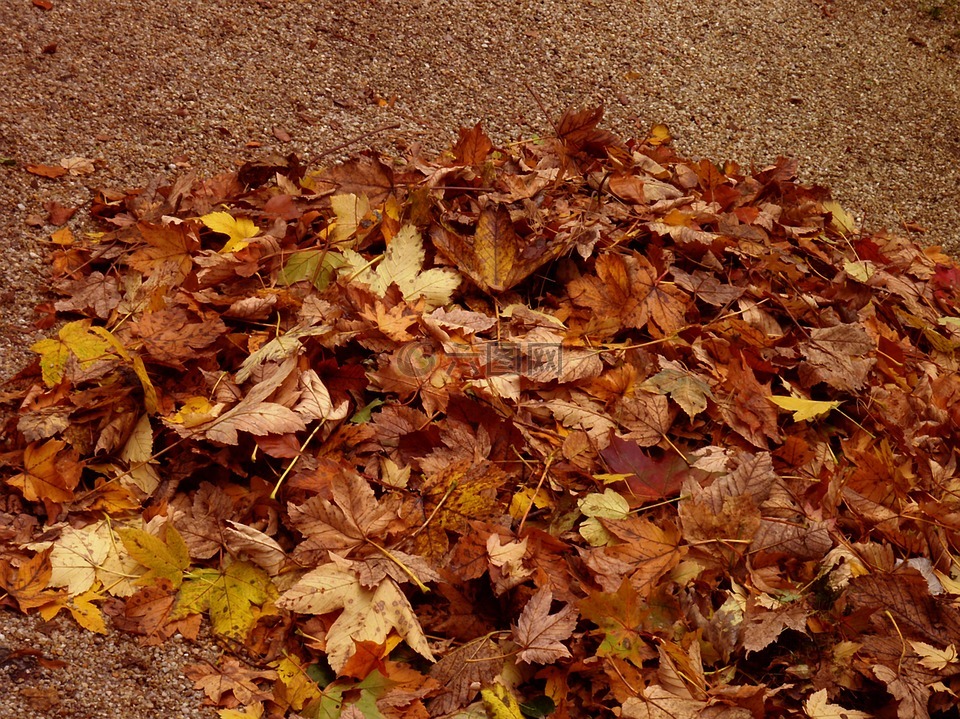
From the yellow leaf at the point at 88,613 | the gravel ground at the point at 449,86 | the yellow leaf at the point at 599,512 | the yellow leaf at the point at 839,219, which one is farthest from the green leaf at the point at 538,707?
the yellow leaf at the point at 839,219

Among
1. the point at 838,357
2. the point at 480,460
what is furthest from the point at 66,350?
the point at 838,357

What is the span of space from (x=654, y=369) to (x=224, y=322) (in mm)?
869

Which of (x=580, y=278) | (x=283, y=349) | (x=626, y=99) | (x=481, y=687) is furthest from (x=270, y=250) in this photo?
(x=626, y=99)

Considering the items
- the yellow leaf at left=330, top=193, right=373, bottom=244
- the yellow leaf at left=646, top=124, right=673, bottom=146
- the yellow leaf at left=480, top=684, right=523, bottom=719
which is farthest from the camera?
the yellow leaf at left=646, top=124, right=673, bottom=146

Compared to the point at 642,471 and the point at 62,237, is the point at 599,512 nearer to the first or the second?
the point at 642,471

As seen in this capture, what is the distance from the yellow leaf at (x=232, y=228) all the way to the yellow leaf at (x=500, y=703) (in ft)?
3.39

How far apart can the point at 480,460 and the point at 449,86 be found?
62.3 inches

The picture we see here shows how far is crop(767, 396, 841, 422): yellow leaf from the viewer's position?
4.91 feet

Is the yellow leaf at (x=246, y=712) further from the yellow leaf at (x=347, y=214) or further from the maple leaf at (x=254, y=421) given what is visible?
the yellow leaf at (x=347, y=214)

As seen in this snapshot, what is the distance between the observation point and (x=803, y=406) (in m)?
1.51

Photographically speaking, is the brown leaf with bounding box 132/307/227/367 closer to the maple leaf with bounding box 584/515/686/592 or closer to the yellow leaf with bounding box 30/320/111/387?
the yellow leaf with bounding box 30/320/111/387

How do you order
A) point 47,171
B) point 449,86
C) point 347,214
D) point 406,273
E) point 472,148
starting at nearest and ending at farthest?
point 406,273
point 347,214
point 47,171
point 472,148
point 449,86

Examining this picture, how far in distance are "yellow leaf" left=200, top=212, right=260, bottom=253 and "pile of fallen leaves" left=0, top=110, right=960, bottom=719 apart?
1cm

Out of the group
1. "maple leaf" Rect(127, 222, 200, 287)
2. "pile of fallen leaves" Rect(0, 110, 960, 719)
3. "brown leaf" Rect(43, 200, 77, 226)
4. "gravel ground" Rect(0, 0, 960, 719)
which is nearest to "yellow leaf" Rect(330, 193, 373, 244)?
"pile of fallen leaves" Rect(0, 110, 960, 719)
